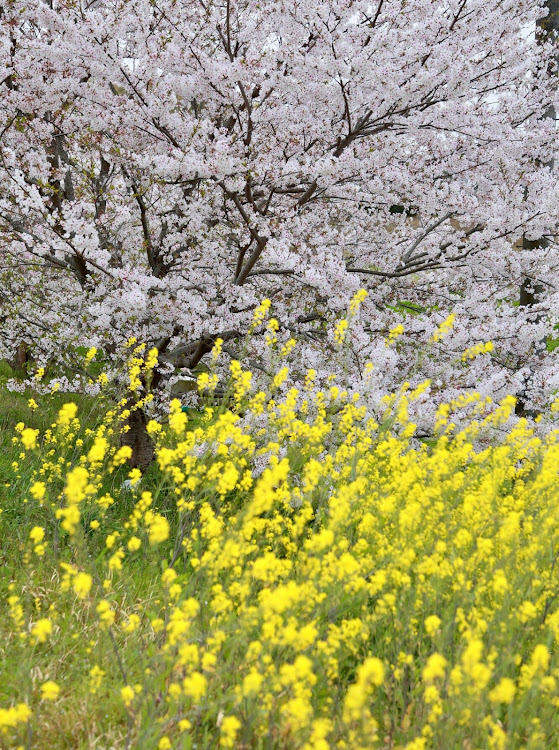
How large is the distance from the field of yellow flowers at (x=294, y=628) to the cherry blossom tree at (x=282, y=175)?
171 centimetres

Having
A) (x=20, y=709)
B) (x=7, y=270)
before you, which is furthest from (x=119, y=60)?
(x=20, y=709)

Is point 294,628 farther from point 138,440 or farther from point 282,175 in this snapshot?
point 138,440

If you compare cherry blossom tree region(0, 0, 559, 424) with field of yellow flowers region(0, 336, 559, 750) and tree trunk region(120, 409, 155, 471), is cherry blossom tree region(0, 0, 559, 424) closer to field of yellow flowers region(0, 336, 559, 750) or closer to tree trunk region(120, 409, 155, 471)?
tree trunk region(120, 409, 155, 471)

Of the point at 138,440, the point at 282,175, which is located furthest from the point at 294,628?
the point at 138,440

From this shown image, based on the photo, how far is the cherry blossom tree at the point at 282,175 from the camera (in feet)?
Result: 16.3

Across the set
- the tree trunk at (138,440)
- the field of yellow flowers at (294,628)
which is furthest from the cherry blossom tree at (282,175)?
the field of yellow flowers at (294,628)

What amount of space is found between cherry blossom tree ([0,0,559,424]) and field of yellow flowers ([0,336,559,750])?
5.60 ft

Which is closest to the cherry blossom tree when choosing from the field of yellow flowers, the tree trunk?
the tree trunk

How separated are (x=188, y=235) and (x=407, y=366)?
261cm

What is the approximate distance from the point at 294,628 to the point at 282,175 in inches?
159

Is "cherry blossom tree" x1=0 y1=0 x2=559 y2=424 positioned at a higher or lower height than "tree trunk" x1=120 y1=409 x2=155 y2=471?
higher

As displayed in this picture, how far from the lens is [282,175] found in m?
5.21

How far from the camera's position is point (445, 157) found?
21.3ft

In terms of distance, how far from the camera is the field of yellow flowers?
220 cm
